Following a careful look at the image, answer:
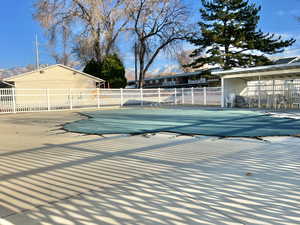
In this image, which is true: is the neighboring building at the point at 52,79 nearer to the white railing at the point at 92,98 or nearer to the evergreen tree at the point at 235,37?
the white railing at the point at 92,98

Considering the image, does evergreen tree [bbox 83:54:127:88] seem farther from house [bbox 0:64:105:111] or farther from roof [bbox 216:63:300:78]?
roof [bbox 216:63:300:78]

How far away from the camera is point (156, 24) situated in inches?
926

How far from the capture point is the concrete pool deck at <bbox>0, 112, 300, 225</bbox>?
1771 mm

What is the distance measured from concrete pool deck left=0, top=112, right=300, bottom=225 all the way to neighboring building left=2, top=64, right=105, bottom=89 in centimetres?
1600

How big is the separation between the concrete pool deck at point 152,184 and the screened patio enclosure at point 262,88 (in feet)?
31.3

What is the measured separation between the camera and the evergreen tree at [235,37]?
62.2 ft

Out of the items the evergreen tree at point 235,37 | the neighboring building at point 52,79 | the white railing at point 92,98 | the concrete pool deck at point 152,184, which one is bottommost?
the concrete pool deck at point 152,184

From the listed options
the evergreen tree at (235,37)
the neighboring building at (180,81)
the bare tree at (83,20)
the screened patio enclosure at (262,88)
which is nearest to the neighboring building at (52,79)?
the bare tree at (83,20)

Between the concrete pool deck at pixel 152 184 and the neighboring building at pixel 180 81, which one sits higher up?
the neighboring building at pixel 180 81

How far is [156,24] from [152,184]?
76.7ft

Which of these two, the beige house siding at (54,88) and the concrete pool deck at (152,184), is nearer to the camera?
the concrete pool deck at (152,184)

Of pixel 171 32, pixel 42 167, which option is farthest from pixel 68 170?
pixel 171 32

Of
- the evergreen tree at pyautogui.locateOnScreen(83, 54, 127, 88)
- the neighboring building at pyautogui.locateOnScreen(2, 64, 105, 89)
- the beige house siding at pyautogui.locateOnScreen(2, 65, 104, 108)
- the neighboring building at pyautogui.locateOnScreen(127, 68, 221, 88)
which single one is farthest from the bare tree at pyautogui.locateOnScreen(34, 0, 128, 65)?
the neighboring building at pyautogui.locateOnScreen(127, 68, 221, 88)

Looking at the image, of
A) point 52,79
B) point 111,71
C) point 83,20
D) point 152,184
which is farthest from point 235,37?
point 152,184
